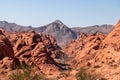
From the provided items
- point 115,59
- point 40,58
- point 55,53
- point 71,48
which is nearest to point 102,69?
point 115,59

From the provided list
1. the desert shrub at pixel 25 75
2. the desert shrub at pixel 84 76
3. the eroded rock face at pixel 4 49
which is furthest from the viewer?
the eroded rock face at pixel 4 49

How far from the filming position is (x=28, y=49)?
8144 centimetres

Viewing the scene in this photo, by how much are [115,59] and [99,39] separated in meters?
39.7

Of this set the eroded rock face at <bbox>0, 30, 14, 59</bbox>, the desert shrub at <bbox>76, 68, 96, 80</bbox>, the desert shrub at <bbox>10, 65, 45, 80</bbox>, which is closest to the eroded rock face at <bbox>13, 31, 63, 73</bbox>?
the eroded rock face at <bbox>0, 30, 14, 59</bbox>

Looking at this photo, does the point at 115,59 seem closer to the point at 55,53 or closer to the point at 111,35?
the point at 111,35

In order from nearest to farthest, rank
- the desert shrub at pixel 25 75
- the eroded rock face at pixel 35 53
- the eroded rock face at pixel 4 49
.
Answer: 1. the desert shrub at pixel 25 75
2. the eroded rock face at pixel 4 49
3. the eroded rock face at pixel 35 53

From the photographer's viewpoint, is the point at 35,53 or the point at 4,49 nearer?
the point at 4,49

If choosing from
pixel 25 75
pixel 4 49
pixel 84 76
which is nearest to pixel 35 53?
pixel 4 49

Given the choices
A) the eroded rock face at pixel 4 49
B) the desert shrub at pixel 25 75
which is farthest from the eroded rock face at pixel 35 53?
the desert shrub at pixel 25 75

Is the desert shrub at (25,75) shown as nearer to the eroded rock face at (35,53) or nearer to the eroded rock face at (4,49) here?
the eroded rock face at (4,49)

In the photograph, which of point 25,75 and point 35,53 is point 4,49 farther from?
point 35,53

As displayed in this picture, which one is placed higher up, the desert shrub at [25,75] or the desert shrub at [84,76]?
the desert shrub at [25,75]

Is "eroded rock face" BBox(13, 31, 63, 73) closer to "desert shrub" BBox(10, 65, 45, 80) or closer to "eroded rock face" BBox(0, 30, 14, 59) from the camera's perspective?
"eroded rock face" BBox(0, 30, 14, 59)

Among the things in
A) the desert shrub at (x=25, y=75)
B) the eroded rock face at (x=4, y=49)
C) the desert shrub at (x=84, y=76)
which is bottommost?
the desert shrub at (x=84, y=76)
